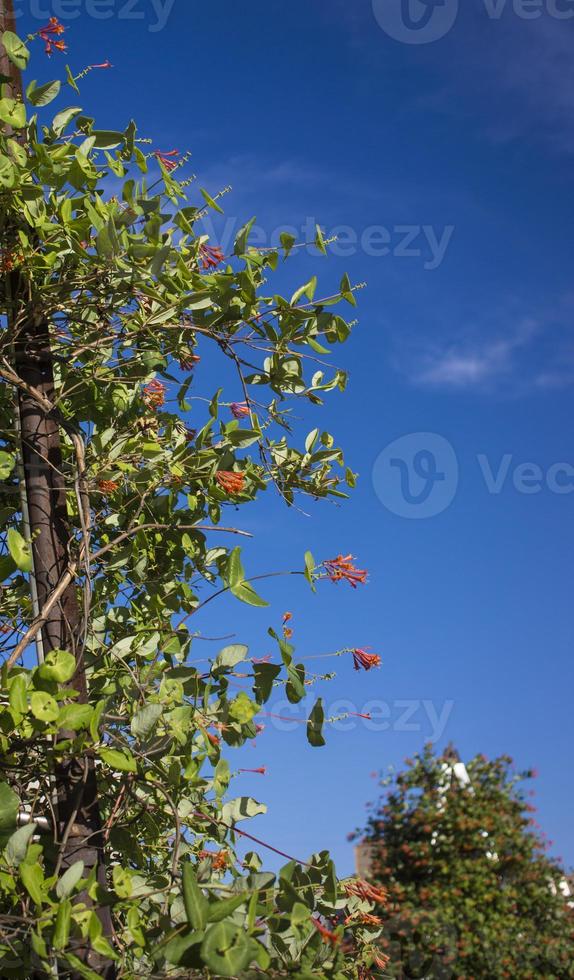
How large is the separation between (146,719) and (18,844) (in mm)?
345

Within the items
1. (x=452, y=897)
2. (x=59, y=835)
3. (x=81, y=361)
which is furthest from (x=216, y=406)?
(x=452, y=897)

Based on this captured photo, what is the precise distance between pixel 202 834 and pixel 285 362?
1.38m

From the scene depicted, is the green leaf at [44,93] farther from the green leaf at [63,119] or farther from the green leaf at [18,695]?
the green leaf at [18,695]

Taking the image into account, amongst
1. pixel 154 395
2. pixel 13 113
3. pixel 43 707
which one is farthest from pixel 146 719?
pixel 13 113

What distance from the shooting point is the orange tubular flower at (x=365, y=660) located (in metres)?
2.27

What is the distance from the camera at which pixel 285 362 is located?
100 inches

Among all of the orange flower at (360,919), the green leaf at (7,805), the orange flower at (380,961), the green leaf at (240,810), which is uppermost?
the green leaf at (240,810)

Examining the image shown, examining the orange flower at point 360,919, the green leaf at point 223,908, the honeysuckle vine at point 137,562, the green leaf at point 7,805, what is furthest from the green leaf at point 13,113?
the orange flower at point 360,919

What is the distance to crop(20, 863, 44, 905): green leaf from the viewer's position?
163 cm

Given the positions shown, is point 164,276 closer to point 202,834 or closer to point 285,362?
point 285,362

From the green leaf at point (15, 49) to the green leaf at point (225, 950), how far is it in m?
2.11

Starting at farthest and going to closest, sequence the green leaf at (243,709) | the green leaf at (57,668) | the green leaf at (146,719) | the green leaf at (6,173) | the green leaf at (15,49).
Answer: the green leaf at (15,49) < the green leaf at (6,173) < the green leaf at (243,709) < the green leaf at (146,719) < the green leaf at (57,668)

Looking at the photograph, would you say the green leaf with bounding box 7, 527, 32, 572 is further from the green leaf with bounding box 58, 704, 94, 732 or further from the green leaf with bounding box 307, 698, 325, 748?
the green leaf with bounding box 307, 698, 325, 748

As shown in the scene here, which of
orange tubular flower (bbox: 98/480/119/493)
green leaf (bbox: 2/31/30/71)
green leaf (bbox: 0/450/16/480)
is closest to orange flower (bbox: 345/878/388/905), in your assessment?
orange tubular flower (bbox: 98/480/119/493)
